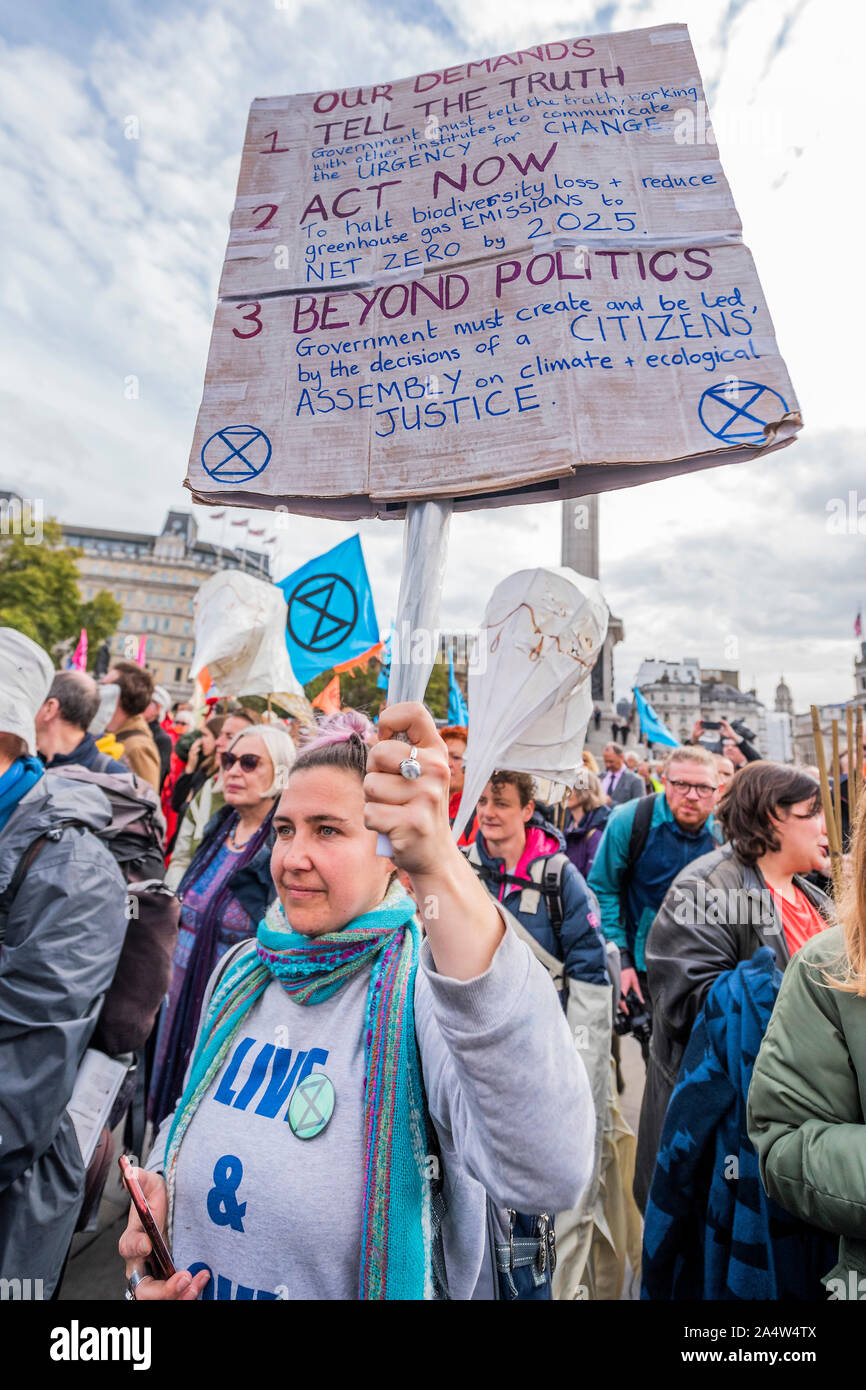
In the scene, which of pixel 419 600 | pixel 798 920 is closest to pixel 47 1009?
pixel 419 600

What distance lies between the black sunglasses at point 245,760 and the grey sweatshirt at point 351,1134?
6.88 feet

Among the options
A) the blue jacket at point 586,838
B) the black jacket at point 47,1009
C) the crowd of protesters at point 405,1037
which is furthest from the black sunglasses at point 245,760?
the blue jacket at point 586,838

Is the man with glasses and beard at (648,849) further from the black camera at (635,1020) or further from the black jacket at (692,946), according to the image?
the black jacket at (692,946)

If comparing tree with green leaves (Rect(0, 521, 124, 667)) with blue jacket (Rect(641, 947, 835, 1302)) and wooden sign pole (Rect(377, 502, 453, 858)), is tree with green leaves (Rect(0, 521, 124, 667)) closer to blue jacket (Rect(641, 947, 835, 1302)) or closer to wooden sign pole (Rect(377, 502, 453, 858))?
wooden sign pole (Rect(377, 502, 453, 858))

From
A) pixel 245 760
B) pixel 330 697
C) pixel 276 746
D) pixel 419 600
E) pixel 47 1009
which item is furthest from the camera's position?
pixel 330 697

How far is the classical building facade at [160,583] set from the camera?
77.9 meters

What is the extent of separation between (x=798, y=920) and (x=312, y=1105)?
1886mm

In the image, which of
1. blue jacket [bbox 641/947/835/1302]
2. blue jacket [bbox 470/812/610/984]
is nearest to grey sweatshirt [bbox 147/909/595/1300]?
blue jacket [bbox 641/947/835/1302]

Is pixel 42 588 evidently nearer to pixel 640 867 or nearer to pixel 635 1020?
pixel 640 867

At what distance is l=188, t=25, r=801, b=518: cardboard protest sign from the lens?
60.7 inches

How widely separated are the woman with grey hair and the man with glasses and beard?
208cm

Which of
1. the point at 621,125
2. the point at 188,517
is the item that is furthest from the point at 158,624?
the point at 621,125

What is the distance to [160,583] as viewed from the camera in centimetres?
8006

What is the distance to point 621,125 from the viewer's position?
179 cm
